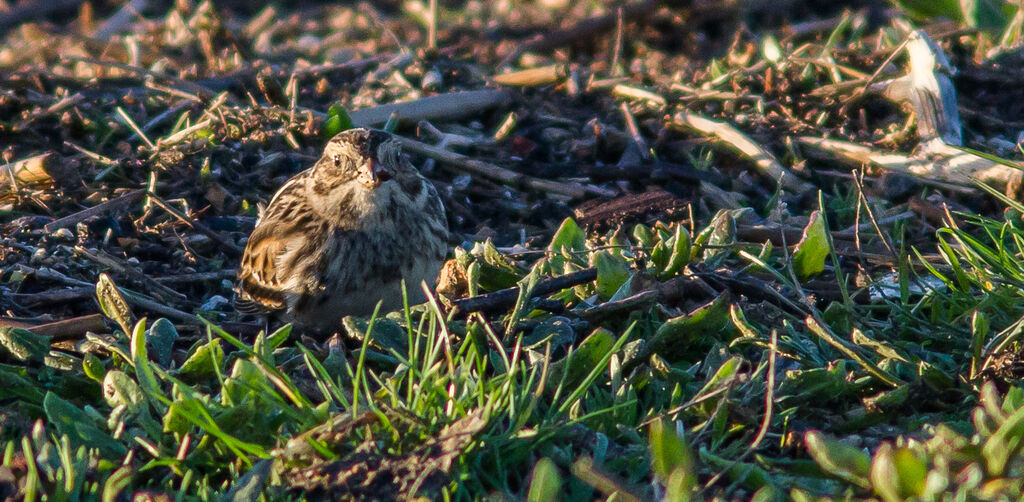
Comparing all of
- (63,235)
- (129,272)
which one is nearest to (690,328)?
(129,272)

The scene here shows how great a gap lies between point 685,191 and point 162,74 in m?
3.18

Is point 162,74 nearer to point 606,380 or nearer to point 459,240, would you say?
point 459,240

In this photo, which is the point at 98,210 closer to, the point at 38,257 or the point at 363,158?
the point at 38,257

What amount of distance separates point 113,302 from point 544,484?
2071 millimetres

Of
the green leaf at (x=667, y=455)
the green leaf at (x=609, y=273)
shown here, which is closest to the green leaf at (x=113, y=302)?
the green leaf at (x=609, y=273)

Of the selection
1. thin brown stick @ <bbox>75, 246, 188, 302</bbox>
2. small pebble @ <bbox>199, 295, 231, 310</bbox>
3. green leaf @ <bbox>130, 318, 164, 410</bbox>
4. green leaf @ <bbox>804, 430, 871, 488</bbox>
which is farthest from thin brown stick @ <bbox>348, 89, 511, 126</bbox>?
green leaf @ <bbox>804, 430, 871, 488</bbox>

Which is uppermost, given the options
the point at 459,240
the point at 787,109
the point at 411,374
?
the point at 411,374

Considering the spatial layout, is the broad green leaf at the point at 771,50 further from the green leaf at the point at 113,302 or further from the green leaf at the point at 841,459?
the green leaf at the point at 841,459

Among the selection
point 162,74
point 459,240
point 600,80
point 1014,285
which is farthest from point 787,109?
point 162,74

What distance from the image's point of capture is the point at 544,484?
10.2 feet

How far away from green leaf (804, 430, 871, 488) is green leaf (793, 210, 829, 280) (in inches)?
69.1

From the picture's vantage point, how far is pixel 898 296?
4.86m

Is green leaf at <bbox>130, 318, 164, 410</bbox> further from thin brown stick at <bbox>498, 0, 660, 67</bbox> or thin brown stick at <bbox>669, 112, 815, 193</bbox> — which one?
thin brown stick at <bbox>498, 0, 660, 67</bbox>

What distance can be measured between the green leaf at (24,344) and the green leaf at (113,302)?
0.78 feet
